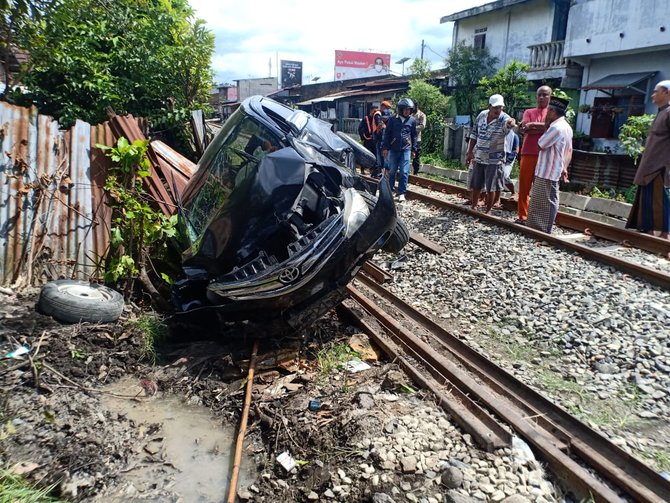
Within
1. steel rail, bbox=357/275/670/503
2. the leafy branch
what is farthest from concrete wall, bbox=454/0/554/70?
steel rail, bbox=357/275/670/503

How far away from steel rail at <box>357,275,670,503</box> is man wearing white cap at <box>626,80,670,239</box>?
163 inches

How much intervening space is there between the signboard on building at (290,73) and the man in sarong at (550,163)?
56.5 meters

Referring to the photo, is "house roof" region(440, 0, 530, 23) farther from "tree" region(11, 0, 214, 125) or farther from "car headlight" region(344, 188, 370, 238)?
"car headlight" region(344, 188, 370, 238)

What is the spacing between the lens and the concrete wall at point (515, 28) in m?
21.4

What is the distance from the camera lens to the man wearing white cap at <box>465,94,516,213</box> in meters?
7.66

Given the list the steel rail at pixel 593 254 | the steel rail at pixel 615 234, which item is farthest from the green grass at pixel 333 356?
the steel rail at pixel 615 234

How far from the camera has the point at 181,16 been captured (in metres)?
9.59

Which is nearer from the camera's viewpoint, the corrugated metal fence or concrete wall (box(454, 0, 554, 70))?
the corrugated metal fence

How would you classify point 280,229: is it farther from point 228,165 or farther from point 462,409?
point 462,409

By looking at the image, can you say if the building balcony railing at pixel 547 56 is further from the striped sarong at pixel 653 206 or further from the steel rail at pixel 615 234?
the striped sarong at pixel 653 206

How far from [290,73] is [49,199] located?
6033cm

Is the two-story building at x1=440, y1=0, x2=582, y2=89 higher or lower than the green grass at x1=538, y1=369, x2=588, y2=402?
higher

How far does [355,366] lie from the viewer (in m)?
4.05

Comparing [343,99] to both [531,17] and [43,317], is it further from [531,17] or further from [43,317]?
[43,317]
